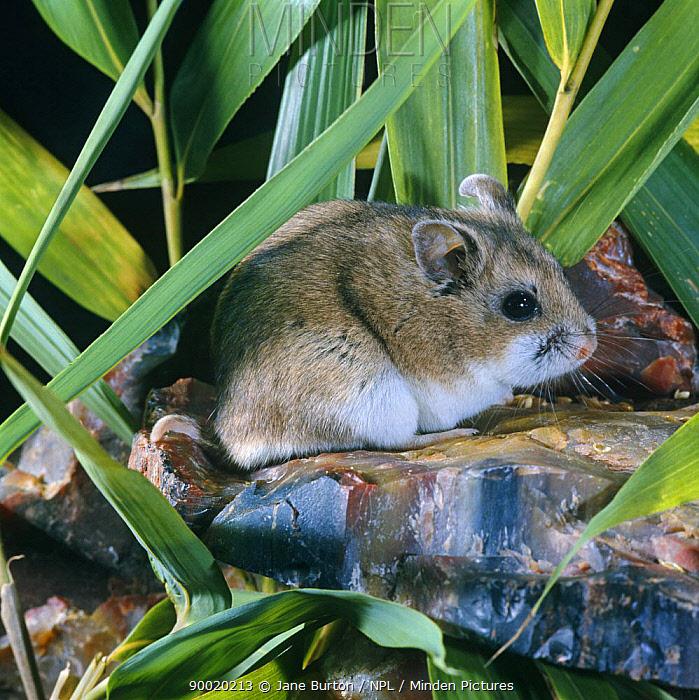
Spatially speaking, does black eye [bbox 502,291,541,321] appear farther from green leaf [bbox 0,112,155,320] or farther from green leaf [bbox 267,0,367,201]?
green leaf [bbox 0,112,155,320]

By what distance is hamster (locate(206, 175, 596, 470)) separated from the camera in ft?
6.15

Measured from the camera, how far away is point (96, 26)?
2.25 metres

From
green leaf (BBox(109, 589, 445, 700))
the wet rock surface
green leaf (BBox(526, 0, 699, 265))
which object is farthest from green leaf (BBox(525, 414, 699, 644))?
green leaf (BBox(526, 0, 699, 265))

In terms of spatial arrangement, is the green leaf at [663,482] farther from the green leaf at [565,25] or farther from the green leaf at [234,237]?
the green leaf at [565,25]

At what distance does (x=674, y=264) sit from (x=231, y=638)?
5.03ft

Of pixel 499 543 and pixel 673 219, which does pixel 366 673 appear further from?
pixel 673 219

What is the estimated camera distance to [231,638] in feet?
5.02

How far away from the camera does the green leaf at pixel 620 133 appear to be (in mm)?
2012

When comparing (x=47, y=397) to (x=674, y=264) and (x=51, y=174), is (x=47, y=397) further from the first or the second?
Answer: (x=674, y=264)

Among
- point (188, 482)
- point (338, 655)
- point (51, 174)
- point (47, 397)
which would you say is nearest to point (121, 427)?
point (188, 482)

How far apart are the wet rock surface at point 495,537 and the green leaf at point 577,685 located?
13 cm

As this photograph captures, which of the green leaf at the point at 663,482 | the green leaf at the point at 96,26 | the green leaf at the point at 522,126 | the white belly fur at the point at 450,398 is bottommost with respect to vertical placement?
the white belly fur at the point at 450,398

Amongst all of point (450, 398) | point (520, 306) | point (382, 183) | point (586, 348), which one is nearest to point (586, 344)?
point (586, 348)

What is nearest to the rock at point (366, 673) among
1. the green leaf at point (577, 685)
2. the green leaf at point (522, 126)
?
the green leaf at point (577, 685)
